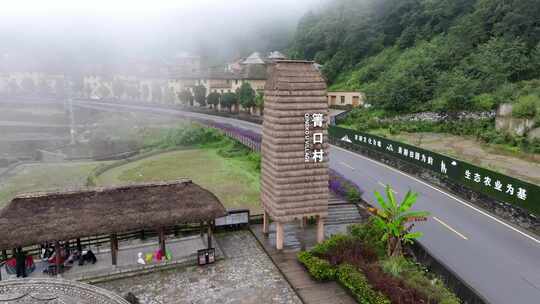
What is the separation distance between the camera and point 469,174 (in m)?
27.5

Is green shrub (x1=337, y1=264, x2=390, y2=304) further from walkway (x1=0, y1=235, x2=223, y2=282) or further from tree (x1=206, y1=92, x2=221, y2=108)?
tree (x1=206, y1=92, x2=221, y2=108)

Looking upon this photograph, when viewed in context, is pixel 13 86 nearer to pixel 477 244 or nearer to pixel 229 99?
pixel 229 99

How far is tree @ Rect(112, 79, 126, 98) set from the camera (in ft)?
355

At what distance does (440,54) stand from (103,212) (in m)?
52.9

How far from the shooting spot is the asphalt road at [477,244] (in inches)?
696

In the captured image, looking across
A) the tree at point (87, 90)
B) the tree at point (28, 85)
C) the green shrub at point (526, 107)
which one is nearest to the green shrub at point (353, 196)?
the green shrub at point (526, 107)

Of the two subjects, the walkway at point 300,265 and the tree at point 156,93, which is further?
the tree at point 156,93

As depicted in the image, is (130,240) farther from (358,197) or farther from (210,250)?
(358,197)

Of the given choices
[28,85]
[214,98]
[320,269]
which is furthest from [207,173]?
[28,85]

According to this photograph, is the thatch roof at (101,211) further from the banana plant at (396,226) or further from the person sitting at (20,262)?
the banana plant at (396,226)

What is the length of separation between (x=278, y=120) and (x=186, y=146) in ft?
115

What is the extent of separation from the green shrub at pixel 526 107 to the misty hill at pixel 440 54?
10 cm

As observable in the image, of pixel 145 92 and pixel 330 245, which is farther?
pixel 145 92

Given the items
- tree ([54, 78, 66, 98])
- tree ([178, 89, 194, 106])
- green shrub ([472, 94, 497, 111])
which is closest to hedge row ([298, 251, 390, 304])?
green shrub ([472, 94, 497, 111])
